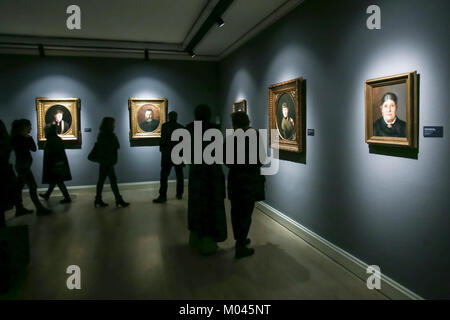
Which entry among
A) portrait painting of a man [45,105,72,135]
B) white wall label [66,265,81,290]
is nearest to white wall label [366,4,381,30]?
white wall label [66,265,81,290]

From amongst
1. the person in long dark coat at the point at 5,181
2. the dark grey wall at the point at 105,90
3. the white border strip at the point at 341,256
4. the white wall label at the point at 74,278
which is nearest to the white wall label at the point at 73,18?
the dark grey wall at the point at 105,90

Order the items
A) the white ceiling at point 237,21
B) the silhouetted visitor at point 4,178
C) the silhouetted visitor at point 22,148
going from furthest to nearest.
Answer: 1. the silhouetted visitor at point 22,148
2. the white ceiling at point 237,21
3. the silhouetted visitor at point 4,178

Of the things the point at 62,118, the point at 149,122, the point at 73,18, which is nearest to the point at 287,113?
the point at 73,18

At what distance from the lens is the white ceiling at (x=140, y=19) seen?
6043 millimetres

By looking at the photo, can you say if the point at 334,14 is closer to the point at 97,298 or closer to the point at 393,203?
the point at 393,203

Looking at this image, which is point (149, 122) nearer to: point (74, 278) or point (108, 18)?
point (108, 18)

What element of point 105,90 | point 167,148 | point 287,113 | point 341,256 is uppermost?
point 105,90

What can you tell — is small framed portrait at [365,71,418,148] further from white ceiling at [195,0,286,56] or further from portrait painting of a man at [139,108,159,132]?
portrait painting of a man at [139,108,159,132]

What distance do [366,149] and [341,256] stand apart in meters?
1.49

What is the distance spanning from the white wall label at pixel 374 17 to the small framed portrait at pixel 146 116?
7122 mm

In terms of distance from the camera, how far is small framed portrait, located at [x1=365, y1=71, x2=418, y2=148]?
3.17 metres

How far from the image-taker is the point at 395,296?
3447 millimetres

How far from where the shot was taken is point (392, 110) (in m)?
3.43

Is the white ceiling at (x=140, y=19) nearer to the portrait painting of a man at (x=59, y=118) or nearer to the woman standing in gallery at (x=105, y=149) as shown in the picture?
the portrait painting of a man at (x=59, y=118)
